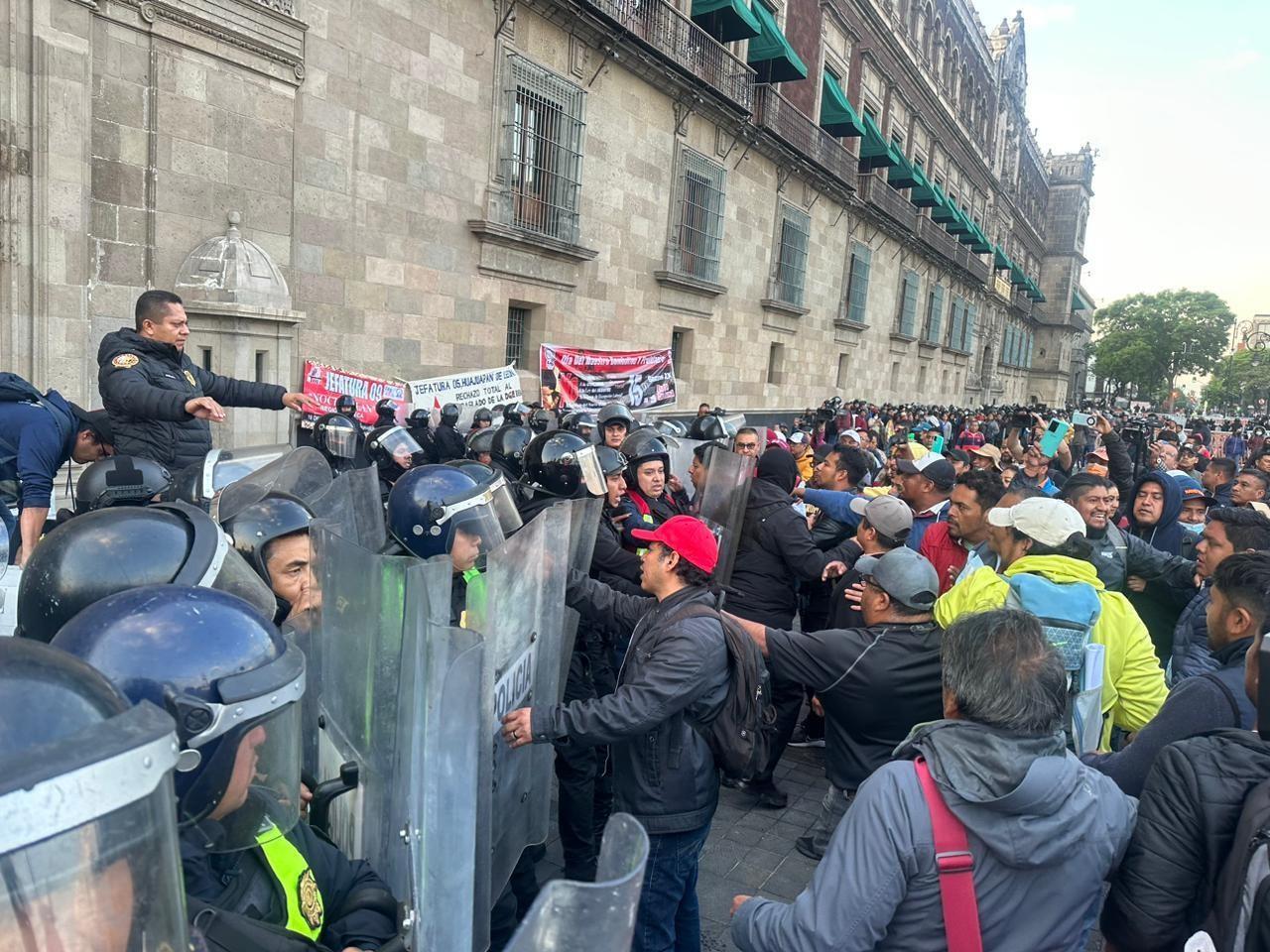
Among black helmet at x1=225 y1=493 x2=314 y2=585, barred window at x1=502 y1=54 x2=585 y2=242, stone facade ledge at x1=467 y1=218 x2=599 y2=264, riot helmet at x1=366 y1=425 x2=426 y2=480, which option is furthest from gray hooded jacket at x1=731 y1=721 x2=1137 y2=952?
barred window at x1=502 y1=54 x2=585 y2=242

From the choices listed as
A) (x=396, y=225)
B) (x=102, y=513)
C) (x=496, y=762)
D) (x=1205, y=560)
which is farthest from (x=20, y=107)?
(x=1205, y=560)

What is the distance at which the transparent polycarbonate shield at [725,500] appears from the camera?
14.7 feet

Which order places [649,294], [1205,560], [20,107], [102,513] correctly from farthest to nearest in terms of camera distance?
[649,294] < [20,107] < [1205,560] < [102,513]

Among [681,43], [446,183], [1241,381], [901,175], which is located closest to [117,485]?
[446,183]

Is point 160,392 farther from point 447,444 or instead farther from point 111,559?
point 447,444

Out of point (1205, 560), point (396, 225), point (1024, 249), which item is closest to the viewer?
point (1205, 560)

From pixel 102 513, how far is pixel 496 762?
3.78ft

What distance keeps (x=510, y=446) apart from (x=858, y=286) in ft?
66.5

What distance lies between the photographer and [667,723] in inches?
95.4

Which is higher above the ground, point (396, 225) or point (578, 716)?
point (396, 225)

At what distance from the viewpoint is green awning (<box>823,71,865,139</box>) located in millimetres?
19792

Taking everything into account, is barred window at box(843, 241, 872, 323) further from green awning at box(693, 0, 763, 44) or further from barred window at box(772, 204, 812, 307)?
green awning at box(693, 0, 763, 44)

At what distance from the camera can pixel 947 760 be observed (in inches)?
61.4

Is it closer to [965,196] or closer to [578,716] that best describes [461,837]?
[578,716]
